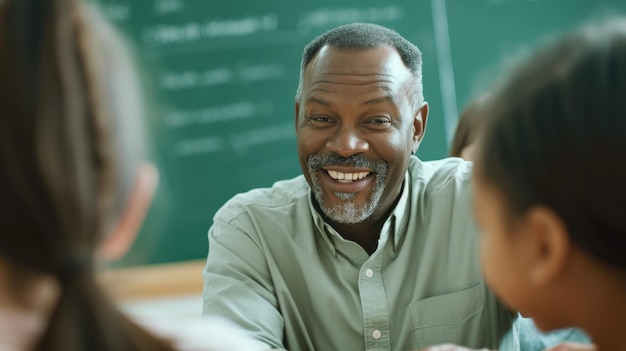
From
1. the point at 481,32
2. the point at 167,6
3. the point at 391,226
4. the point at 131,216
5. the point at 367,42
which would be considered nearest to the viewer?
the point at 131,216

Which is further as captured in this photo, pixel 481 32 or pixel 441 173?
pixel 481 32

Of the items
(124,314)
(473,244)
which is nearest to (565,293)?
(124,314)

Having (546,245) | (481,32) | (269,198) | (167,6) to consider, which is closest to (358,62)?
(269,198)

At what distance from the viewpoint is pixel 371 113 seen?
2.04 m

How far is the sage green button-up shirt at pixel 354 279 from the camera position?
1896 millimetres

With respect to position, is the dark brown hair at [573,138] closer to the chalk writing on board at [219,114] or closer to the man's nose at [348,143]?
the man's nose at [348,143]

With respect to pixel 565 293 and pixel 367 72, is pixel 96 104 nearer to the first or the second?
pixel 565 293

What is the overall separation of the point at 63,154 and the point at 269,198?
135cm

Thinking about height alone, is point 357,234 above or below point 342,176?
below

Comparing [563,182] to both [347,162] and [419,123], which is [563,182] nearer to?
[347,162]

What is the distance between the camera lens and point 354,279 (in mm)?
1961

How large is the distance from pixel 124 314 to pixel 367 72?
1320 millimetres

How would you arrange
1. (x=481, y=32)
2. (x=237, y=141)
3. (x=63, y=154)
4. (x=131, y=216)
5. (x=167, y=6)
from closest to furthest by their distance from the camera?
(x=63, y=154) < (x=131, y=216) < (x=167, y=6) < (x=237, y=141) < (x=481, y=32)

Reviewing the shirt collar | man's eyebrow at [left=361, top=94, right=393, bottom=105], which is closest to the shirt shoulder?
the shirt collar
